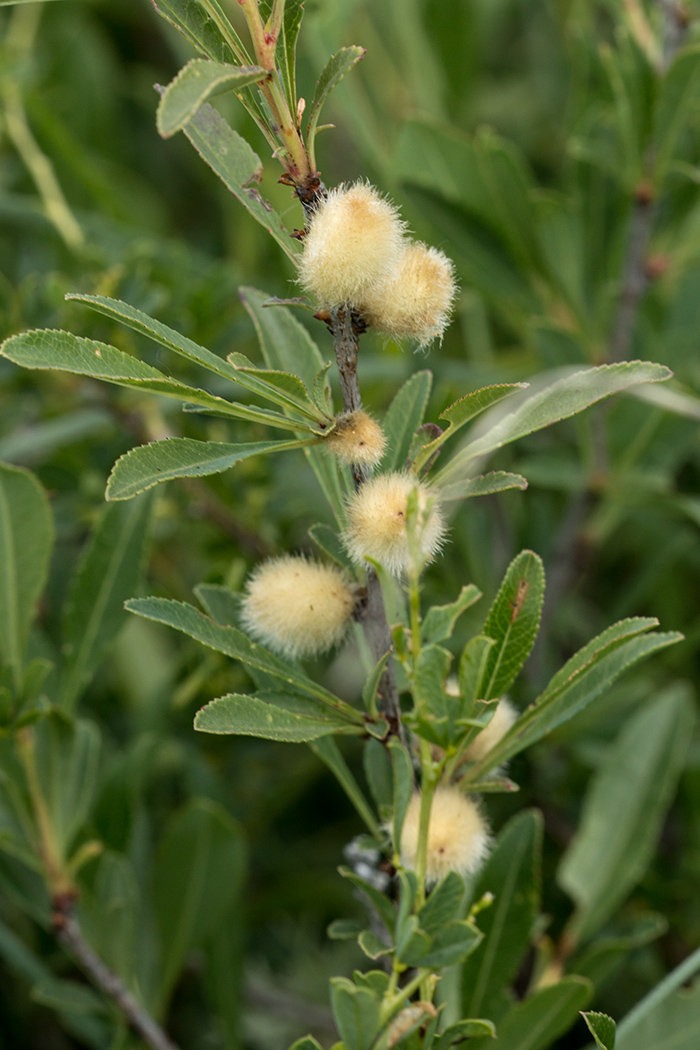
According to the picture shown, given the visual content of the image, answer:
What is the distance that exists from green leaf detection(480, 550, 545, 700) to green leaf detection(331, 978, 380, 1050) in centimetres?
19

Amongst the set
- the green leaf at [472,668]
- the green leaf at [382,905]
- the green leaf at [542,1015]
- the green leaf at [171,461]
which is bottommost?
the green leaf at [542,1015]

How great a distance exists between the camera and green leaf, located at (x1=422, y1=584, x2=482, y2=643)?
0.54 m

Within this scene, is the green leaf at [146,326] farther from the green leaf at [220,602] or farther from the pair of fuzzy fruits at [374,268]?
the green leaf at [220,602]

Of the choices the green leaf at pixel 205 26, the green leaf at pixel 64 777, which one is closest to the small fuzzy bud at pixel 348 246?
the green leaf at pixel 205 26

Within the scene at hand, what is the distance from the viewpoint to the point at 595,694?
0.63m

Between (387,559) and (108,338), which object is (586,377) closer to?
(387,559)

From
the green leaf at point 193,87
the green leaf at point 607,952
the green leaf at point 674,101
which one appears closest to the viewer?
the green leaf at point 193,87

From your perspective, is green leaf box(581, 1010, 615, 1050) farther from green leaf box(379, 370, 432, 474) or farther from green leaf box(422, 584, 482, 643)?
green leaf box(379, 370, 432, 474)

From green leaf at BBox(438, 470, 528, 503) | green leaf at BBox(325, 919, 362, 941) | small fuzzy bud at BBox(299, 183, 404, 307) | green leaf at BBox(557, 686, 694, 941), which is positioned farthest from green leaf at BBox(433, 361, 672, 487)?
green leaf at BBox(557, 686, 694, 941)

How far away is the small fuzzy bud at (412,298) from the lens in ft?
1.94

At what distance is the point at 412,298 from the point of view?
59 centimetres

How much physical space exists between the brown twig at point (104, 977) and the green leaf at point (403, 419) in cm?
53

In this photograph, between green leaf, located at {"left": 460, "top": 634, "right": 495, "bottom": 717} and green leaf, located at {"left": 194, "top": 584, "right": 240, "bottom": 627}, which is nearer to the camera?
green leaf, located at {"left": 460, "top": 634, "right": 495, "bottom": 717}

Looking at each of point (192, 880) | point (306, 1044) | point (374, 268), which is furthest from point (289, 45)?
point (192, 880)
